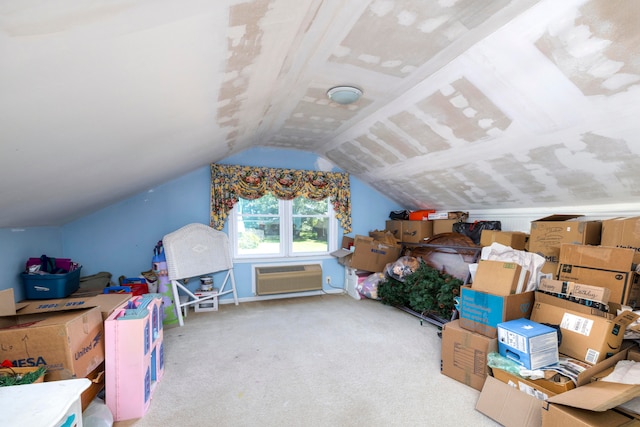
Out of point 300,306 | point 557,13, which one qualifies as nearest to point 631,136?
point 557,13

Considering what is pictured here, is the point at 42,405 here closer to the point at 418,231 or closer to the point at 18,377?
the point at 18,377

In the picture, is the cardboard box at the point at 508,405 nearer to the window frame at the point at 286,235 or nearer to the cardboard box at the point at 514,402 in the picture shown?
the cardboard box at the point at 514,402

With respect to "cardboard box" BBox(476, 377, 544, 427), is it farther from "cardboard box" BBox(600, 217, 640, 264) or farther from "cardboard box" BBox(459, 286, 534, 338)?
"cardboard box" BBox(600, 217, 640, 264)

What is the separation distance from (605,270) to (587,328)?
53 centimetres

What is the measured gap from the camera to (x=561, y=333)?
200 centimetres

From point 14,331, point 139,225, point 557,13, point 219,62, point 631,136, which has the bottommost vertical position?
point 14,331

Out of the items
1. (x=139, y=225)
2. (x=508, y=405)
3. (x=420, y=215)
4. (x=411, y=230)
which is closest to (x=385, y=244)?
(x=411, y=230)

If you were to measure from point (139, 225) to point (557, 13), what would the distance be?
461cm

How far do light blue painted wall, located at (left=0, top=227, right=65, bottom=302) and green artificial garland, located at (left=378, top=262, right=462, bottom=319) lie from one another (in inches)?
158

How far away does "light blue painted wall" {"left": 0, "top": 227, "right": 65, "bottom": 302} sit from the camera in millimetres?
2291

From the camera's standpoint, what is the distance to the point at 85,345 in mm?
1759

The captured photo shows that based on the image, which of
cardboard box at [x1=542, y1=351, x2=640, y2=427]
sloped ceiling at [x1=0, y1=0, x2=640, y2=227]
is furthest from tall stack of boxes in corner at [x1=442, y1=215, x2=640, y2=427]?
sloped ceiling at [x1=0, y1=0, x2=640, y2=227]

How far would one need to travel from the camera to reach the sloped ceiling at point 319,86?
896mm

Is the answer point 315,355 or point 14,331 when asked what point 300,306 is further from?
point 14,331
